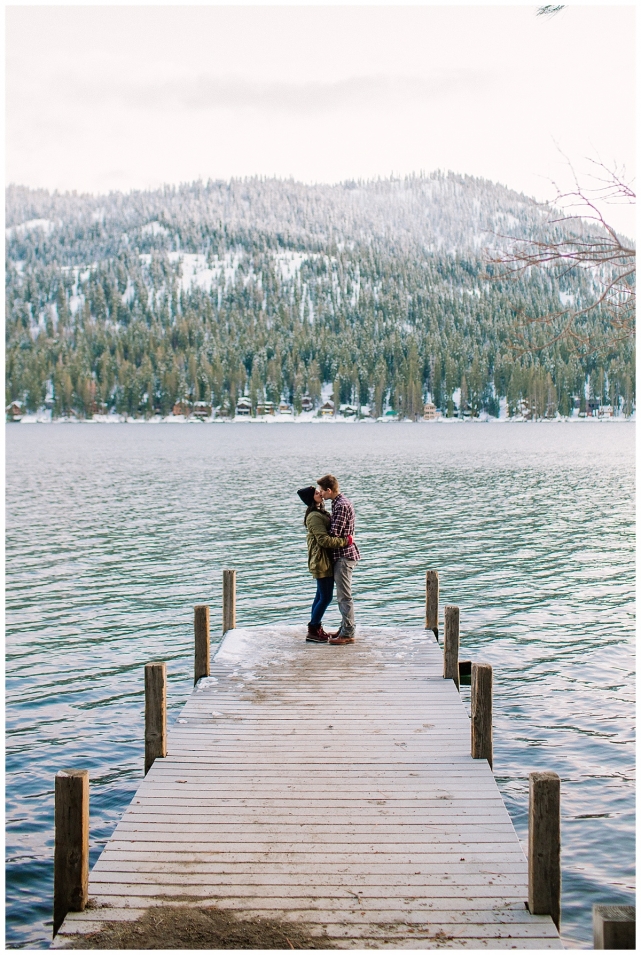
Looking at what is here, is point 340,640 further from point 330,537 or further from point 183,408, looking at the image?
point 183,408

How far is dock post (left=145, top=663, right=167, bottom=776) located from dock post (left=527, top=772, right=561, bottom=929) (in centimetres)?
384

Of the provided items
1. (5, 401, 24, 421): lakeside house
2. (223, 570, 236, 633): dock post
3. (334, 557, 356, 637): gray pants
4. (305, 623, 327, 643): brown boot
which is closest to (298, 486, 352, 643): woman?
(334, 557, 356, 637): gray pants

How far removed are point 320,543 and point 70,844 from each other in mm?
6122

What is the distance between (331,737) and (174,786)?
188 cm

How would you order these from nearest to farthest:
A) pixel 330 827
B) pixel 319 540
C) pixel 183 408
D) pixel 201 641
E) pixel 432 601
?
pixel 330 827, pixel 201 641, pixel 319 540, pixel 432 601, pixel 183 408

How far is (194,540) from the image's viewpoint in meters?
29.0

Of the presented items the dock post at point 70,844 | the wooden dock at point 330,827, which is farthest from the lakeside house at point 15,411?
the dock post at point 70,844

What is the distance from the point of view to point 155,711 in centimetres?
816

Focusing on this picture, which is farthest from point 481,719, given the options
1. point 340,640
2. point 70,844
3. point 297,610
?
point 297,610

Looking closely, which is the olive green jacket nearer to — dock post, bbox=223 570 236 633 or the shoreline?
dock post, bbox=223 570 236 633

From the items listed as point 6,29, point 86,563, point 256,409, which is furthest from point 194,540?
point 256,409

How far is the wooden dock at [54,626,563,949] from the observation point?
5578 millimetres

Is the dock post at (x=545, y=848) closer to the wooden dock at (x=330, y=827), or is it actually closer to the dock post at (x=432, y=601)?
the wooden dock at (x=330, y=827)

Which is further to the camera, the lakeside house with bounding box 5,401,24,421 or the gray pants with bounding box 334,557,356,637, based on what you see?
the lakeside house with bounding box 5,401,24,421
